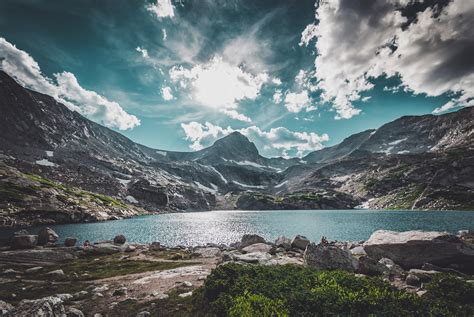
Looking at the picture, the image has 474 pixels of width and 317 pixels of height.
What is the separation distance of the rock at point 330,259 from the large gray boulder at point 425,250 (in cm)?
784

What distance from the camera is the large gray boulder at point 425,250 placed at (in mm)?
27078

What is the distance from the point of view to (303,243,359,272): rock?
25141mm

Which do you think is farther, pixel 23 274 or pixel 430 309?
pixel 23 274

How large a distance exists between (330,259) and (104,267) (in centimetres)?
3013

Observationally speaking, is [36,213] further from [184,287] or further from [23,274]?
[184,287]

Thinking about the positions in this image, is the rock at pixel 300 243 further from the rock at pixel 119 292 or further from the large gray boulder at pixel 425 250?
the rock at pixel 119 292

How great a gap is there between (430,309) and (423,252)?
74.2 feet

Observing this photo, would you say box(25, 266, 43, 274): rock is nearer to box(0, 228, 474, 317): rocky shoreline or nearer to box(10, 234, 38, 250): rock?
box(0, 228, 474, 317): rocky shoreline

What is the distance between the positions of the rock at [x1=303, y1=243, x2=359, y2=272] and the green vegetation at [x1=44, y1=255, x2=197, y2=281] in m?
18.1

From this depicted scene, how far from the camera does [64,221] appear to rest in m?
132

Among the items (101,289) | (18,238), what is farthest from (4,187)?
(101,289)

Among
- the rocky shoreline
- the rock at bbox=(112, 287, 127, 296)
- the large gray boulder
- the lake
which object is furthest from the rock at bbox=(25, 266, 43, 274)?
the large gray boulder

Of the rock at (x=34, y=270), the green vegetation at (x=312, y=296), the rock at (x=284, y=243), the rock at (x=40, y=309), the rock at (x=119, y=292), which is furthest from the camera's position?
the rock at (x=284, y=243)

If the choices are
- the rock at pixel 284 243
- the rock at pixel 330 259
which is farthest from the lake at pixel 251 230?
the rock at pixel 330 259
